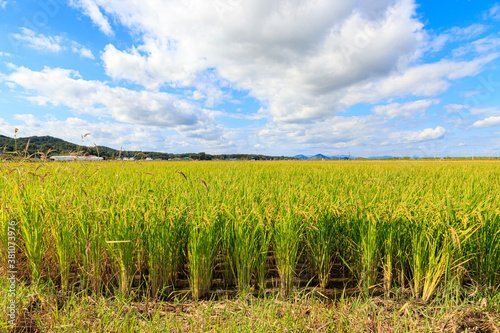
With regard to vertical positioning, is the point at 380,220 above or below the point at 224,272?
above

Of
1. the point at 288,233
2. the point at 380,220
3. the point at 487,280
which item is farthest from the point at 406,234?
the point at 288,233

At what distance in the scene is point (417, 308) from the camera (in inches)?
77.8

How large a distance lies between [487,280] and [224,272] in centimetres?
296

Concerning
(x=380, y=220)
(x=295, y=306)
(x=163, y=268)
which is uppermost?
(x=380, y=220)

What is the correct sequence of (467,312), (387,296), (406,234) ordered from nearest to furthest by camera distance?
1. (467,312)
2. (387,296)
3. (406,234)

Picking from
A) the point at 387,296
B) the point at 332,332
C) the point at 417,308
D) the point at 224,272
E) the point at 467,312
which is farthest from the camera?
the point at 224,272

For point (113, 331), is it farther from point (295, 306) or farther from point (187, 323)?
point (295, 306)

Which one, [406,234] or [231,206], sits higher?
[231,206]

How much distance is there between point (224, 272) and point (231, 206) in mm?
841

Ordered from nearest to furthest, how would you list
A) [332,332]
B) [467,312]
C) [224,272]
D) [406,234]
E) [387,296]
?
[332,332] → [467,312] → [387,296] → [406,234] → [224,272]

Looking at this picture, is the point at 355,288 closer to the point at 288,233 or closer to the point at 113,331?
the point at 288,233

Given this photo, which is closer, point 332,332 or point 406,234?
point 332,332

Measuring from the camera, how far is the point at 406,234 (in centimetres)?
238

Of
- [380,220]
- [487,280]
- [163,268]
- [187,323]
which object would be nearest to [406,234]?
[380,220]
